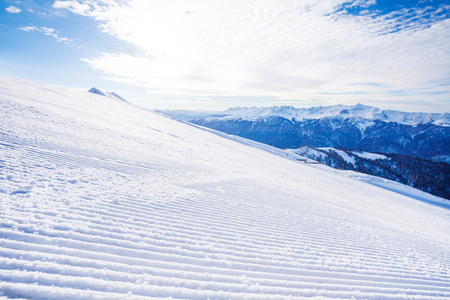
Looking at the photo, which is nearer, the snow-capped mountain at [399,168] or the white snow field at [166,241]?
the white snow field at [166,241]

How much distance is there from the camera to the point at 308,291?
3.05 metres

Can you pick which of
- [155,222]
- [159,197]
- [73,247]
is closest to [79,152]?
[159,197]

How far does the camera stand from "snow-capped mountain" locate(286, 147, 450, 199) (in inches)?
3319

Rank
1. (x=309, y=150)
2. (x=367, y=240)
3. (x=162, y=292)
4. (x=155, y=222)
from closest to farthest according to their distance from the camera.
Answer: (x=162, y=292), (x=155, y=222), (x=367, y=240), (x=309, y=150)

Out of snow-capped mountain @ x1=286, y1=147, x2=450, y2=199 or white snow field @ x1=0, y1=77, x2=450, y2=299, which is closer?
white snow field @ x1=0, y1=77, x2=450, y2=299

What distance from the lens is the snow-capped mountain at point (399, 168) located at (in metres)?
84.3

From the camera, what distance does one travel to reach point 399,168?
10312cm

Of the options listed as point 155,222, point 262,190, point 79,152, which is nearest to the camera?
point 155,222

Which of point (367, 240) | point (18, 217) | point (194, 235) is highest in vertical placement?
point (18, 217)

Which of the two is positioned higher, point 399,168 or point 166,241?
point 166,241

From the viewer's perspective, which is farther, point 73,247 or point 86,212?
point 86,212

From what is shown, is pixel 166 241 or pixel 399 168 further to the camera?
pixel 399 168

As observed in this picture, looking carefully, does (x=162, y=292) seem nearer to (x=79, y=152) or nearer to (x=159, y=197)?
(x=159, y=197)

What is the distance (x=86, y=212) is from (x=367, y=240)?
6856 millimetres
